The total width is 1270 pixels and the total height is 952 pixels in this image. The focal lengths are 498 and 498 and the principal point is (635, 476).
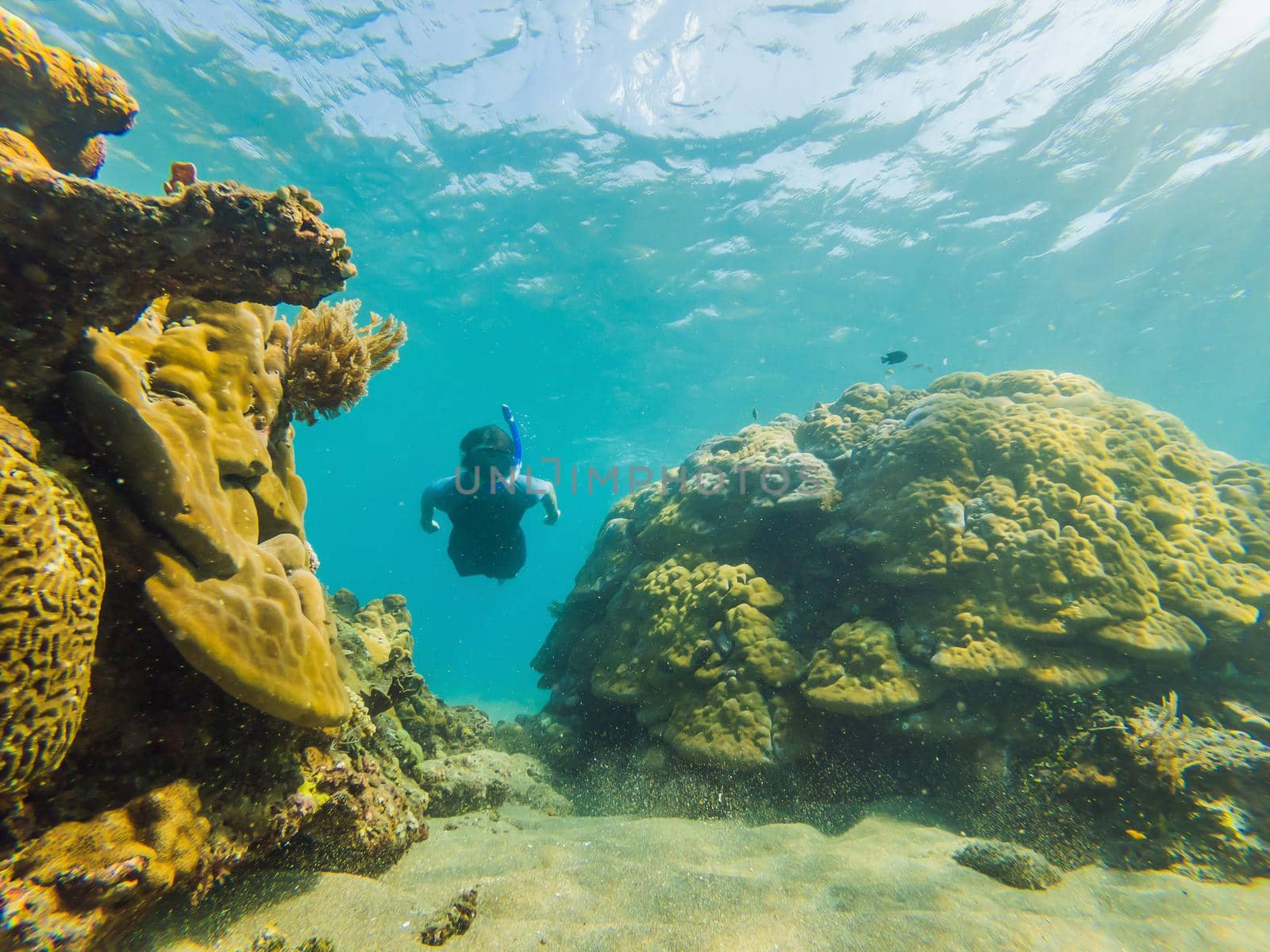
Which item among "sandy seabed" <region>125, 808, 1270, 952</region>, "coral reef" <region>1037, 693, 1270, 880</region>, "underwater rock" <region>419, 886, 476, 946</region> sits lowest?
"sandy seabed" <region>125, 808, 1270, 952</region>

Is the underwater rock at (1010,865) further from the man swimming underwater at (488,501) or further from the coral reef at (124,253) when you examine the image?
the man swimming underwater at (488,501)

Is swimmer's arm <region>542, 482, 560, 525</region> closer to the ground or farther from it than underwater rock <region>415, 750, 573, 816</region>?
farther from it

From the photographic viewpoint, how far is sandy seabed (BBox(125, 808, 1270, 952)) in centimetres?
248

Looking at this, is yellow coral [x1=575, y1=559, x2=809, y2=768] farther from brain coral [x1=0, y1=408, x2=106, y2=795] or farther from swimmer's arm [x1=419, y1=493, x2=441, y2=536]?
brain coral [x1=0, y1=408, x2=106, y2=795]

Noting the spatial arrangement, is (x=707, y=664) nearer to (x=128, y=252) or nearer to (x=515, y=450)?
(x=515, y=450)

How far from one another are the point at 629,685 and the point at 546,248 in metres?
19.0

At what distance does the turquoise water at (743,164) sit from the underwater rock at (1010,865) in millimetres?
13617

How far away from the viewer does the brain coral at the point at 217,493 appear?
6.92 feet

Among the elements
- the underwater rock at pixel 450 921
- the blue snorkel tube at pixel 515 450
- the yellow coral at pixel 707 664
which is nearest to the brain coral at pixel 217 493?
the underwater rock at pixel 450 921

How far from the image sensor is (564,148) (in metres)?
16.5

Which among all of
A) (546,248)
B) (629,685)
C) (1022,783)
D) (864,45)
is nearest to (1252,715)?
(1022,783)

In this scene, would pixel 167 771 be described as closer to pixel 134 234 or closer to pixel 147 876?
pixel 147 876

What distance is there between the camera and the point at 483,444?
770 centimetres

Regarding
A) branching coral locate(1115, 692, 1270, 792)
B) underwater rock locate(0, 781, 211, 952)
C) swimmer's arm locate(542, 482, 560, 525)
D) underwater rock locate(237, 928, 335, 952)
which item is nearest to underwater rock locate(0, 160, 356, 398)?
underwater rock locate(0, 781, 211, 952)
